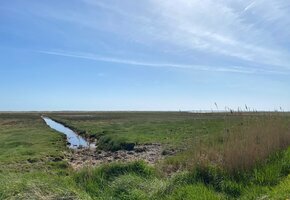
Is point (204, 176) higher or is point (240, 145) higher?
point (240, 145)

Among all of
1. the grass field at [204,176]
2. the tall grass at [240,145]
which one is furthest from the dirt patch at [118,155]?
the grass field at [204,176]

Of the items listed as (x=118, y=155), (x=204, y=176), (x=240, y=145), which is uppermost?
(x=240, y=145)

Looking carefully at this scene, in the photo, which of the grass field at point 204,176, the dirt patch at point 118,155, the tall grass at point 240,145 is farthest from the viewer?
the dirt patch at point 118,155

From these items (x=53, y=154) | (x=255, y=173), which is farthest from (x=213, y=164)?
(x=53, y=154)

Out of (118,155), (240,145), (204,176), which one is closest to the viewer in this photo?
(204,176)

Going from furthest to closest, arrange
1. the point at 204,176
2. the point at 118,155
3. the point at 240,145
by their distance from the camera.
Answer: the point at 118,155, the point at 240,145, the point at 204,176

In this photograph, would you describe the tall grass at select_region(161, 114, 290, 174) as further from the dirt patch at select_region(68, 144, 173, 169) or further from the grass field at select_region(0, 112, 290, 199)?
the dirt patch at select_region(68, 144, 173, 169)

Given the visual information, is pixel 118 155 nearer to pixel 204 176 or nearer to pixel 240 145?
pixel 240 145

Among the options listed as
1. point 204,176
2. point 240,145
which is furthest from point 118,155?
point 204,176

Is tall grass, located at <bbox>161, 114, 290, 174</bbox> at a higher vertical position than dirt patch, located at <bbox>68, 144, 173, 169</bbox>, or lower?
higher

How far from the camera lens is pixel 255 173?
31.4 feet

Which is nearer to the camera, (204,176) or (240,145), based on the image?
(204,176)

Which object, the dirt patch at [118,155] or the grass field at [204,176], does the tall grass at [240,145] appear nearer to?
the grass field at [204,176]

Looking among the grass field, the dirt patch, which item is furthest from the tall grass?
the dirt patch
